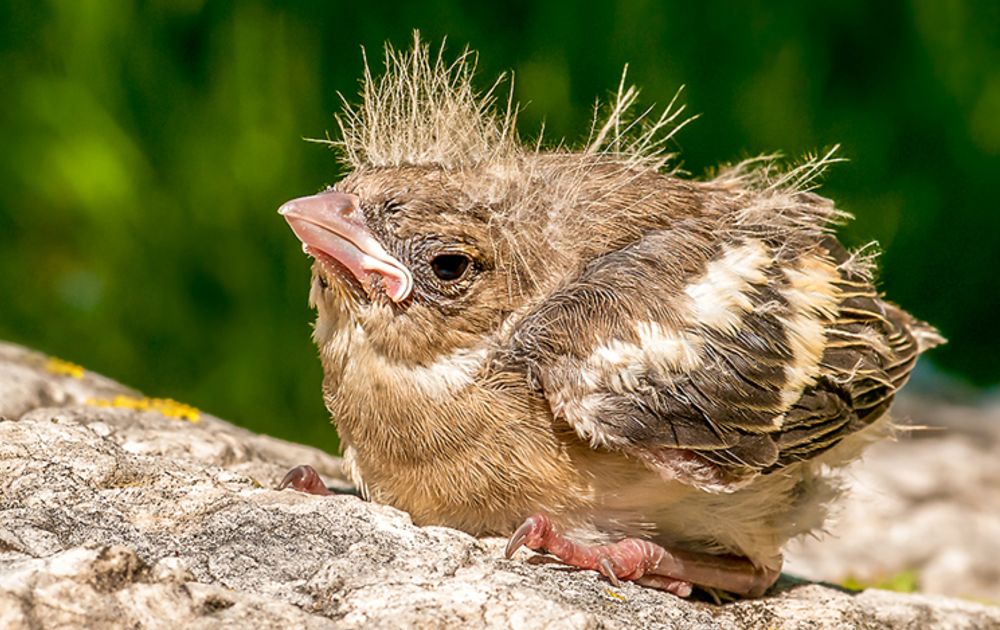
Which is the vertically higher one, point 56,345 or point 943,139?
point 943,139

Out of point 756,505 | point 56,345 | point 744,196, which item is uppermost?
point 744,196

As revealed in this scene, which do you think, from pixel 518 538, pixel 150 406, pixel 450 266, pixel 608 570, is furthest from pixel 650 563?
pixel 150 406

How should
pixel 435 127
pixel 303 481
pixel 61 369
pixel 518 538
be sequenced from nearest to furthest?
pixel 518 538 < pixel 303 481 < pixel 435 127 < pixel 61 369

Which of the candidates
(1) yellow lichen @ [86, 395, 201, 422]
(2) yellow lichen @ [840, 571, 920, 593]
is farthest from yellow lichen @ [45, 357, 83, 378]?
(2) yellow lichen @ [840, 571, 920, 593]

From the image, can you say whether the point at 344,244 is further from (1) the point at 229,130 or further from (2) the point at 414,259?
(1) the point at 229,130

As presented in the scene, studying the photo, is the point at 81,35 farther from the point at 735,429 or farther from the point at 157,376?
the point at 735,429

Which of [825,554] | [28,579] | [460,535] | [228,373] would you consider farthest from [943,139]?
[28,579]

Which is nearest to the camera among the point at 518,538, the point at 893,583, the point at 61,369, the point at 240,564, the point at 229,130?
the point at 240,564
